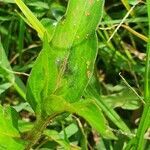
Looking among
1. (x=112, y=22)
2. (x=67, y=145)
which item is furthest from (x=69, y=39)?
(x=112, y=22)

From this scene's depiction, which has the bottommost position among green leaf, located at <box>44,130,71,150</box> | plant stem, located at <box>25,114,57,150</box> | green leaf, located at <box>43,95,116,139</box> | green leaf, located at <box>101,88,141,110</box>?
green leaf, located at <box>101,88,141,110</box>

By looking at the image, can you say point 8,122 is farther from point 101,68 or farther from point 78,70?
point 101,68

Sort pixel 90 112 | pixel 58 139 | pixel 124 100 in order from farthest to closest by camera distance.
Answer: pixel 124 100 → pixel 58 139 → pixel 90 112

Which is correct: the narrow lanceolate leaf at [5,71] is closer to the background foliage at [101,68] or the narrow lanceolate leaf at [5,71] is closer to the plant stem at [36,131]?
the background foliage at [101,68]

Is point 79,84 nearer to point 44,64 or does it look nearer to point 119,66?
point 44,64

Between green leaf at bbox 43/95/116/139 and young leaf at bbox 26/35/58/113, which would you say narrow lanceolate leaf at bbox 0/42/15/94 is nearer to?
young leaf at bbox 26/35/58/113

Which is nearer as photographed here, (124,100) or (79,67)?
(79,67)

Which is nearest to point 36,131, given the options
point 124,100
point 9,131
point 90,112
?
point 9,131

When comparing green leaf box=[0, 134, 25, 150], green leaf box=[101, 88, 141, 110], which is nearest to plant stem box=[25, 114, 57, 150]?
green leaf box=[0, 134, 25, 150]

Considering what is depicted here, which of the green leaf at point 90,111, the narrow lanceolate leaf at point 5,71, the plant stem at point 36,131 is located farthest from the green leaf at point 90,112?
the narrow lanceolate leaf at point 5,71
